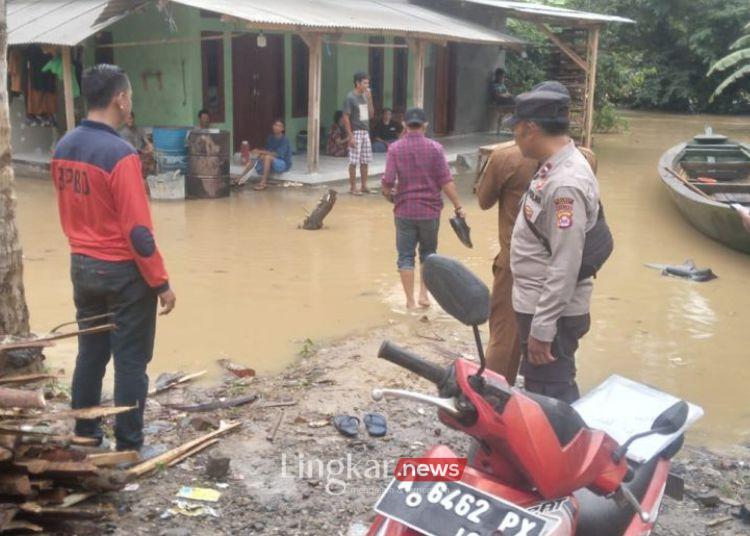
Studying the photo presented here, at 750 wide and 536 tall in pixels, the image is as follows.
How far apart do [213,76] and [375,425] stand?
10.9 metres

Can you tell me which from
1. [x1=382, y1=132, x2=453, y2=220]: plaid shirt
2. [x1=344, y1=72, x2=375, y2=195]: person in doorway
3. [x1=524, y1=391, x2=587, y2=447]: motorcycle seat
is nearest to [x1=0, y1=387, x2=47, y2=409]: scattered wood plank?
[x1=524, y1=391, x2=587, y2=447]: motorcycle seat

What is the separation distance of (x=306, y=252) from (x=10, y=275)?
4.63 metres

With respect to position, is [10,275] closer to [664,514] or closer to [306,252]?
[664,514]

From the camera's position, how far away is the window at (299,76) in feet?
52.2

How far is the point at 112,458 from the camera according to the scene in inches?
140

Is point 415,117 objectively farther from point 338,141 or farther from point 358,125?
point 338,141

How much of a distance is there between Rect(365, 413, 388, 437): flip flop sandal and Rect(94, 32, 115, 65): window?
11.4m

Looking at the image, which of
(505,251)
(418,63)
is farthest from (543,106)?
(418,63)

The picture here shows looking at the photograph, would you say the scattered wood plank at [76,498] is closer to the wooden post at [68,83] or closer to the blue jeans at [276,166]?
the blue jeans at [276,166]

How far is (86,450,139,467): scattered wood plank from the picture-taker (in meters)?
3.43

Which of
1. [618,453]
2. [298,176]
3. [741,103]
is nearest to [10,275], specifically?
[618,453]

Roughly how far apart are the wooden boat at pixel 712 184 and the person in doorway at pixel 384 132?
18.4 ft

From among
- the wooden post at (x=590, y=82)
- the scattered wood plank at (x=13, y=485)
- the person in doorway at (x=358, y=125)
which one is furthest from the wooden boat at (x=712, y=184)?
the scattered wood plank at (x=13, y=485)

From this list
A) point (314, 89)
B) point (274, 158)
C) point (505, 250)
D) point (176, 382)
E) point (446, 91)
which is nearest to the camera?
point (505, 250)
